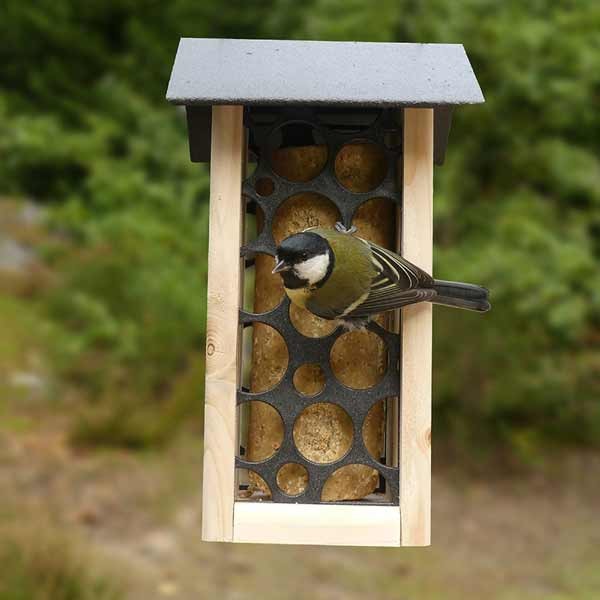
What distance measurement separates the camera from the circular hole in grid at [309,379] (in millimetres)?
2217

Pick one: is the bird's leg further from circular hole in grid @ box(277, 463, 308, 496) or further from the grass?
the grass

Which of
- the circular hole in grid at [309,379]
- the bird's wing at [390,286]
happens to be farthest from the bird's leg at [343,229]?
the circular hole in grid at [309,379]

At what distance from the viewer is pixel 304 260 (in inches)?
77.1

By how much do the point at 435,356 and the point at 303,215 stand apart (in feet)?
14.7

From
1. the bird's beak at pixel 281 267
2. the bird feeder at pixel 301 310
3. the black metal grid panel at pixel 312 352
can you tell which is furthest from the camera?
the black metal grid panel at pixel 312 352

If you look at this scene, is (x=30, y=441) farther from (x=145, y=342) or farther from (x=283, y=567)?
(x=283, y=567)

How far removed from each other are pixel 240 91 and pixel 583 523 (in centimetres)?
507

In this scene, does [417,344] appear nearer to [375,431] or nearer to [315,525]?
[375,431]

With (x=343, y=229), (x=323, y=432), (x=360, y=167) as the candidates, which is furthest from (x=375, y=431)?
(x=360, y=167)

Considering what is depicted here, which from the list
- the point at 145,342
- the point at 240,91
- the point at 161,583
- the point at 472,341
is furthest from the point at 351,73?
the point at 145,342

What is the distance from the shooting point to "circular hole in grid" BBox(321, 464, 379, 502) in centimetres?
222

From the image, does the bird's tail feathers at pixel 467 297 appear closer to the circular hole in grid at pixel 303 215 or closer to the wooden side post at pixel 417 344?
the wooden side post at pixel 417 344

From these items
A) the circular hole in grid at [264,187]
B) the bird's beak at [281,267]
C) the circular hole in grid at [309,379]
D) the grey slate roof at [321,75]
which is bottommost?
the circular hole in grid at [309,379]

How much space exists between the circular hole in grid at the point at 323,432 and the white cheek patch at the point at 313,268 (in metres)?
0.38
